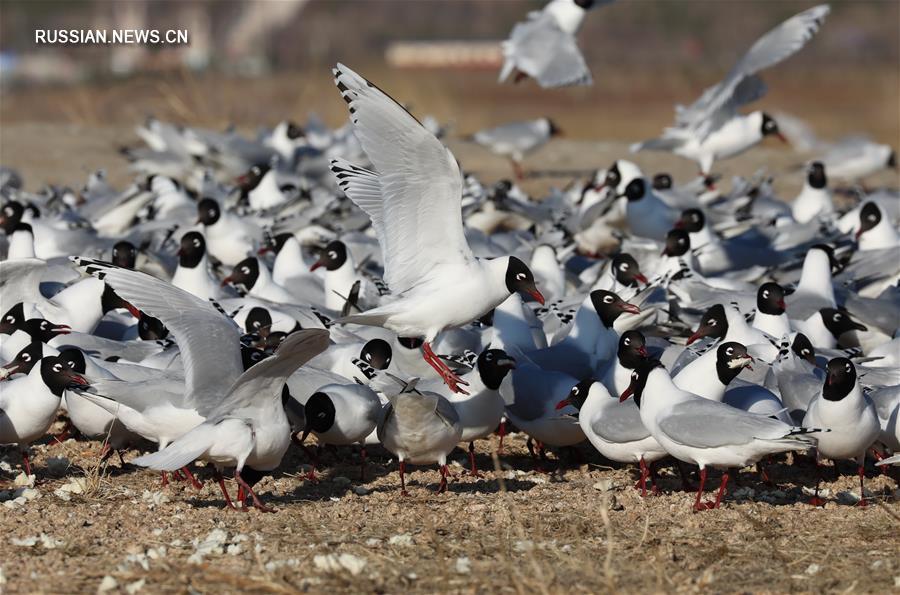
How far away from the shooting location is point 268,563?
5.12 m

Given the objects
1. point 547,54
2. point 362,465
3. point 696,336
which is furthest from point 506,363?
point 547,54

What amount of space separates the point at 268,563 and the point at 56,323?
401 cm

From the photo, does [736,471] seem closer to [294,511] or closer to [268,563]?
[294,511]

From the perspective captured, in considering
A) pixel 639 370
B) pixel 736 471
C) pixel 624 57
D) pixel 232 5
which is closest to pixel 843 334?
pixel 736 471

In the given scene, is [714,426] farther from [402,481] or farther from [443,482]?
[402,481]

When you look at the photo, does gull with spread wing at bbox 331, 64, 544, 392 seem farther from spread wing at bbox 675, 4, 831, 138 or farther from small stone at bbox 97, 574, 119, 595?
spread wing at bbox 675, 4, 831, 138

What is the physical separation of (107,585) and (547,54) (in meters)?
7.50

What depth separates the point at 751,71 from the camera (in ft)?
37.8

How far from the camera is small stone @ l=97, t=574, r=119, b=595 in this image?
4863 millimetres

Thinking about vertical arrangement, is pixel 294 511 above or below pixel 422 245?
below

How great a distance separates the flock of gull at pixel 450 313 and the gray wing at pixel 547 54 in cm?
3

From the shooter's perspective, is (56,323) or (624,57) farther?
(624,57)

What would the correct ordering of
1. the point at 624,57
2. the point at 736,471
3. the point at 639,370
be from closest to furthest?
the point at 639,370 → the point at 736,471 → the point at 624,57

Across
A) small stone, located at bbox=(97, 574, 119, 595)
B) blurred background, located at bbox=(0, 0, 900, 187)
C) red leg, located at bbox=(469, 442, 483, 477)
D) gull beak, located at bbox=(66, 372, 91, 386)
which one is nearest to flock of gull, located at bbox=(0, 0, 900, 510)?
gull beak, located at bbox=(66, 372, 91, 386)
